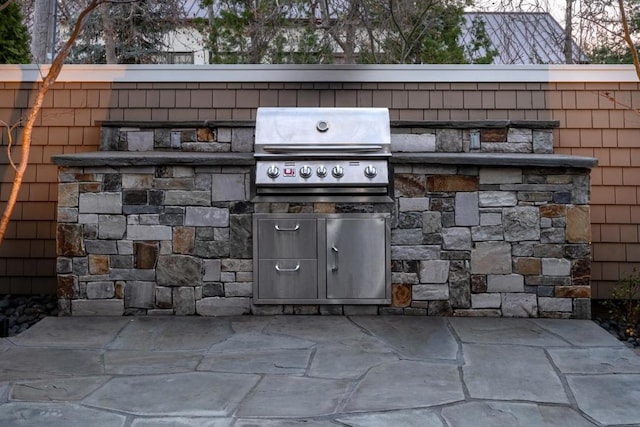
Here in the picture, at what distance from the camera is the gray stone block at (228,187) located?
13.8 feet

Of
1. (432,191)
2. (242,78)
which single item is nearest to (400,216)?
(432,191)

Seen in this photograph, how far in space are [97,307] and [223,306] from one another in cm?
88

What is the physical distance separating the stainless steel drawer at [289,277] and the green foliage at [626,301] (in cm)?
231

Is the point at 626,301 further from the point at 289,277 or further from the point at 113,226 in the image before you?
the point at 113,226

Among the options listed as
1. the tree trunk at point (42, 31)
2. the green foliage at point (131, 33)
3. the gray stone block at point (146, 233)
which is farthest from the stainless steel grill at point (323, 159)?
the green foliage at point (131, 33)

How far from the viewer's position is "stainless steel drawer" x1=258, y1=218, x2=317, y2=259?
165 inches

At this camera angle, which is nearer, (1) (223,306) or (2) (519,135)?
(1) (223,306)

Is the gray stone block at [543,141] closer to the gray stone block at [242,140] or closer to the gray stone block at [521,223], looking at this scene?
the gray stone block at [521,223]

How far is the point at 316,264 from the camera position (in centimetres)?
418

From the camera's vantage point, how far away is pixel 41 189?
5.00m

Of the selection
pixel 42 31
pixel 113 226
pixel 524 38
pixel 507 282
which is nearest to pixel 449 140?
pixel 507 282

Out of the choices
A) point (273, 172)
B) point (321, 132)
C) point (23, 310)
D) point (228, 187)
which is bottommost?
point (23, 310)

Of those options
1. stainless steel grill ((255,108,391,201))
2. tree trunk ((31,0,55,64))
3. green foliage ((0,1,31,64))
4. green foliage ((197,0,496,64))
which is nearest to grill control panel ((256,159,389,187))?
A: stainless steel grill ((255,108,391,201))

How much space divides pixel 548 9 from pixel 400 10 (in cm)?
214
